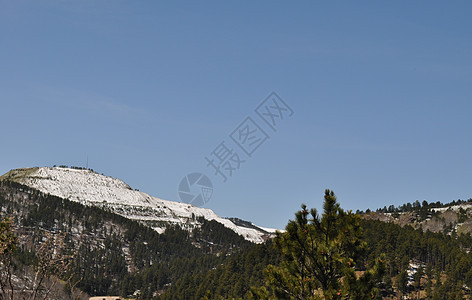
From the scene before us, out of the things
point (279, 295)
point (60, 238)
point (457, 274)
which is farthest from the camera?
point (457, 274)

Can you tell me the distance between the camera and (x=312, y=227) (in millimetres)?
29344

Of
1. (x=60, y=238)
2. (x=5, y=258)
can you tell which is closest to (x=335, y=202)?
(x=60, y=238)

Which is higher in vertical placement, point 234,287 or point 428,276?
point 428,276

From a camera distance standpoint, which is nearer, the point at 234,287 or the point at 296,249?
the point at 296,249

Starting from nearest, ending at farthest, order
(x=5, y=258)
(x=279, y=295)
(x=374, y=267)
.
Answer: (x=5, y=258)
(x=374, y=267)
(x=279, y=295)

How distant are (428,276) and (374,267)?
177 metres

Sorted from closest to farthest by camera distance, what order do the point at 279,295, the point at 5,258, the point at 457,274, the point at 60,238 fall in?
1. the point at 5,258
2. the point at 60,238
3. the point at 279,295
4. the point at 457,274

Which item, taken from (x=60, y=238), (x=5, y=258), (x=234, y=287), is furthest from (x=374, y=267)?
(x=234, y=287)

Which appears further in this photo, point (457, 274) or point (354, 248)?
Answer: point (457, 274)

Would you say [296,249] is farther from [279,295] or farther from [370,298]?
[370,298]

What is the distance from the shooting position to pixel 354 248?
28.7 metres

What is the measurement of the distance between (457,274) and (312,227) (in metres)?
172

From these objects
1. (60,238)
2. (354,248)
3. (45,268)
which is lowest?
(45,268)

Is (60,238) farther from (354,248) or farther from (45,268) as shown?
(354,248)
